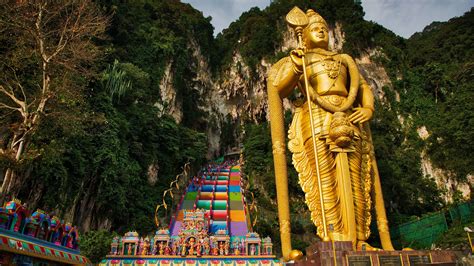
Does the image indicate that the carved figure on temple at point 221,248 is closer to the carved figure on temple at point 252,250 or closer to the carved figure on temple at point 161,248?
the carved figure on temple at point 252,250

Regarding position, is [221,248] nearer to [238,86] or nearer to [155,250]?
[155,250]

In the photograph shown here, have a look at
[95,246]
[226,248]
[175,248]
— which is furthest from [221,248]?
[95,246]

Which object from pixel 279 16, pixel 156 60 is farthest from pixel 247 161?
pixel 279 16

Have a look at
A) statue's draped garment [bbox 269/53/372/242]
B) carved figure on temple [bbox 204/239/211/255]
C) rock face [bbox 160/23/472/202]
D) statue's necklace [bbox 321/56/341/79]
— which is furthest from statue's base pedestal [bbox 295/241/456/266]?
rock face [bbox 160/23/472/202]

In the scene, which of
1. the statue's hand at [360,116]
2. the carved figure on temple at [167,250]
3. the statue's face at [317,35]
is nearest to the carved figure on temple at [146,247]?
the carved figure on temple at [167,250]

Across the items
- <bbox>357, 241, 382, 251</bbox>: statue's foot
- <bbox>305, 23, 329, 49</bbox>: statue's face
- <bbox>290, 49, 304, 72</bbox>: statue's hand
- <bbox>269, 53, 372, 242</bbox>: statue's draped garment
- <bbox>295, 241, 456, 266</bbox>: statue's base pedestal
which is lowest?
<bbox>295, 241, 456, 266</bbox>: statue's base pedestal

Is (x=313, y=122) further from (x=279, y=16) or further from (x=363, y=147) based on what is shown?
(x=279, y=16)

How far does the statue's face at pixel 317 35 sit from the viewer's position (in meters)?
5.98

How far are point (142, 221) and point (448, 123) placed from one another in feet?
37.9

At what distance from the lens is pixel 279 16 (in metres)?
24.5

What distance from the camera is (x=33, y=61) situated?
21.1 ft

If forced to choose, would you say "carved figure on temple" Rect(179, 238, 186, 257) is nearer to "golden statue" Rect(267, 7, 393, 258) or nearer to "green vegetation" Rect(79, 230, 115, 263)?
"green vegetation" Rect(79, 230, 115, 263)

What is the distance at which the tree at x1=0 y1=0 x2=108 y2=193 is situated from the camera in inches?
188

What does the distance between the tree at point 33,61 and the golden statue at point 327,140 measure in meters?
3.30
